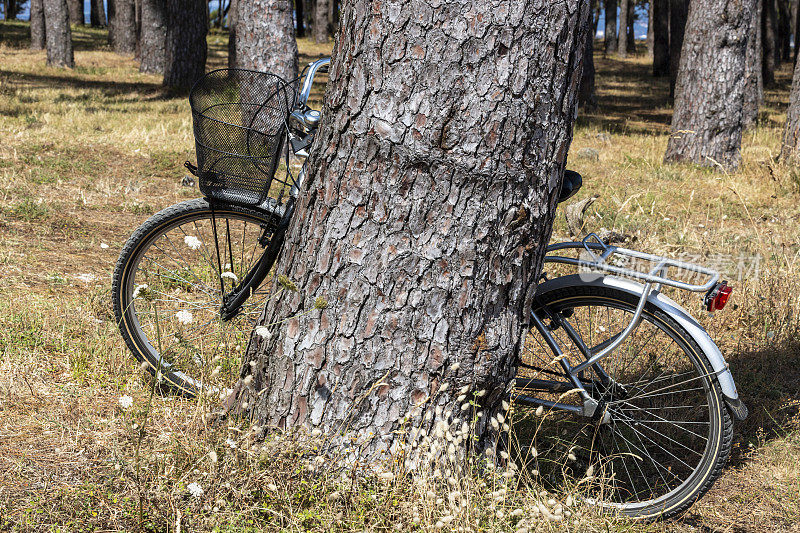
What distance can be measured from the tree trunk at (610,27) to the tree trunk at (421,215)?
32472mm

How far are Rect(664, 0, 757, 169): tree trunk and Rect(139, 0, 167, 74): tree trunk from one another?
12.2m

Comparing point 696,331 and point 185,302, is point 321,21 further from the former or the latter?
point 696,331

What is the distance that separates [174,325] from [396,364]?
5.72 ft

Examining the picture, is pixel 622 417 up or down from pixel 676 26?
down

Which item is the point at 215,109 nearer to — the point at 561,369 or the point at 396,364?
the point at 396,364

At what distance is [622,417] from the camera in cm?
321

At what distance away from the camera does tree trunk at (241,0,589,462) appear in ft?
7.59

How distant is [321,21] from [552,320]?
2945 cm

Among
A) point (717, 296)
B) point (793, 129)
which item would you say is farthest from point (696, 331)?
point (793, 129)

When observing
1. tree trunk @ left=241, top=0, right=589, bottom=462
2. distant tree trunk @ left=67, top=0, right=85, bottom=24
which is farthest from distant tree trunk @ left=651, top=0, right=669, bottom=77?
distant tree trunk @ left=67, top=0, right=85, bottom=24

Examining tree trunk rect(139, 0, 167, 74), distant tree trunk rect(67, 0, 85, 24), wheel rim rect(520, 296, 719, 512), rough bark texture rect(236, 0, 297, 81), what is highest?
distant tree trunk rect(67, 0, 85, 24)

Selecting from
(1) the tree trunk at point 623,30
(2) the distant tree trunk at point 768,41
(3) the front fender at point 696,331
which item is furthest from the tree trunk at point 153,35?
(1) the tree trunk at point 623,30

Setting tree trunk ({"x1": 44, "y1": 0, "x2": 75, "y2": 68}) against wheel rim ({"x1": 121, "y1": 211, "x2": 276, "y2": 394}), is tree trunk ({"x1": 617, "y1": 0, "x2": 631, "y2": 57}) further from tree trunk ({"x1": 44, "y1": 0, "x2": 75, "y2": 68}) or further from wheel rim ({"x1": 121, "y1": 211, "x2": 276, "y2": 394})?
wheel rim ({"x1": 121, "y1": 211, "x2": 276, "y2": 394})

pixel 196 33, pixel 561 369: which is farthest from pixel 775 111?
pixel 561 369
